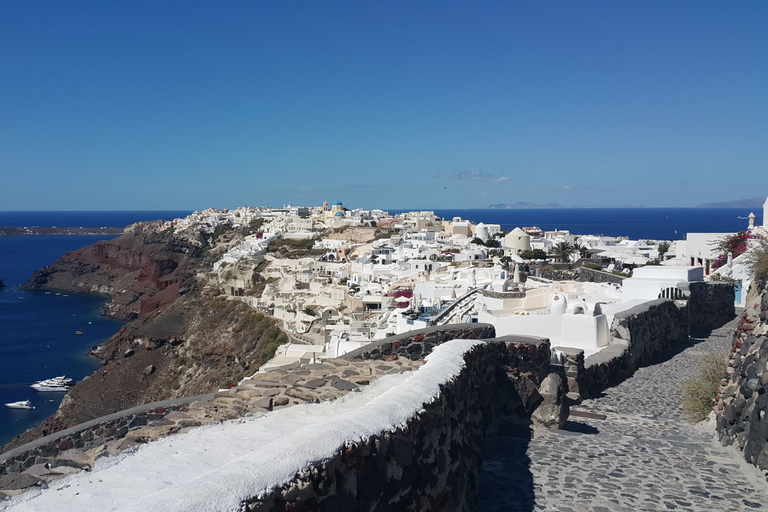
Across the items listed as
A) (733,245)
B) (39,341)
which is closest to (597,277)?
(733,245)

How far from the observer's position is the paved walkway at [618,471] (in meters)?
3.99

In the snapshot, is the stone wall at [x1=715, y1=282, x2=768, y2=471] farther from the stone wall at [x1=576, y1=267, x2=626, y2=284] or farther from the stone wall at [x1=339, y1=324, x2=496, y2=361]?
the stone wall at [x1=576, y1=267, x2=626, y2=284]

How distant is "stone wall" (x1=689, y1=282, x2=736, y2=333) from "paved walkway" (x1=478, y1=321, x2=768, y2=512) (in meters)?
7.93

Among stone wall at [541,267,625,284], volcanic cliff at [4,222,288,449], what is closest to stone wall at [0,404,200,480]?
stone wall at [541,267,625,284]

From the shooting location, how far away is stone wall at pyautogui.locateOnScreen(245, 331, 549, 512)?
2.35 meters

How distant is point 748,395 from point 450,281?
27.4m

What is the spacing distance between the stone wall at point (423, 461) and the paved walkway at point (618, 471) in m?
0.28

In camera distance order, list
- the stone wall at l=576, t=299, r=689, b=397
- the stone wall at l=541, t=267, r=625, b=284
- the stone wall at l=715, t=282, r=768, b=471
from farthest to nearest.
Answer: the stone wall at l=541, t=267, r=625, b=284 < the stone wall at l=576, t=299, r=689, b=397 < the stone wall at l=715, t=282, r=768, b=471

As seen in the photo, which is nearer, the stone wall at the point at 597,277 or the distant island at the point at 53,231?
the stone wall at the point at 597,277

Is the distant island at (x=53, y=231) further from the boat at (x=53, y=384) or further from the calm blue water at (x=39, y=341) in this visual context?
the boat at (x=53, y=384)

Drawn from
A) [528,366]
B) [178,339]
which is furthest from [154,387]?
[528,366]

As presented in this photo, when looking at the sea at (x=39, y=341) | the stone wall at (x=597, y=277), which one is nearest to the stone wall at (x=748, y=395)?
the stone wall at (x=597, y=277)

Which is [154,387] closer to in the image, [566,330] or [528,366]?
[566,330]

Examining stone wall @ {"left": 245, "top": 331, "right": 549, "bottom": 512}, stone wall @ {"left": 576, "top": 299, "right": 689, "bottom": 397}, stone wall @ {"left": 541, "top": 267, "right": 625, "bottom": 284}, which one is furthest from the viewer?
stone wall @ {"left": 541, "top": 267, "right": 625, "bottom": 284}
